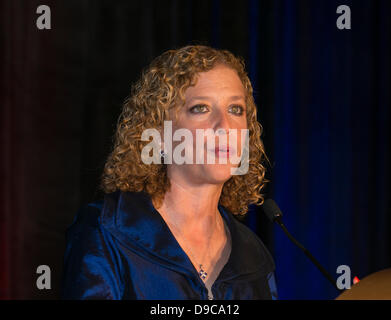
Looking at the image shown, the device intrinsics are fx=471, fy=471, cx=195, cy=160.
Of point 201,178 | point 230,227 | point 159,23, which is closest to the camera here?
point 201,178

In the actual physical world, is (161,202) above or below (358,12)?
below

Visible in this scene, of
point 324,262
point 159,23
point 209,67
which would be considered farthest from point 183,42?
point 324,262

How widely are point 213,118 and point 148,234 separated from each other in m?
0.32

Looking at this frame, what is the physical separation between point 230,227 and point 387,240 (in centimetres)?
87

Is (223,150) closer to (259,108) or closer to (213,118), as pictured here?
(213,118)

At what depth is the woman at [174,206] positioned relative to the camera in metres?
1.08

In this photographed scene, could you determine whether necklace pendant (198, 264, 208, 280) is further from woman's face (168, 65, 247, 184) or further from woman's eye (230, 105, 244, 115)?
A: woman's eye (230, 105, 244, 115)

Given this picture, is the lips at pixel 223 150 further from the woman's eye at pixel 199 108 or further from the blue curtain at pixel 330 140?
the blue curtain at pixel 330 140

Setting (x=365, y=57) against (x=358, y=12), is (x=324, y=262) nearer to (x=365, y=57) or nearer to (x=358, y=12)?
(x=365, y=57)

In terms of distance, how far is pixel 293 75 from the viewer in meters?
1.83

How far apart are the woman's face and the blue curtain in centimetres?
63

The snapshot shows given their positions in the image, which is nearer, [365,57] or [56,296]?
[56,296]

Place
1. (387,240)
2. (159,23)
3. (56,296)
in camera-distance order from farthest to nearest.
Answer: (387,240), (159,23), (56,296)

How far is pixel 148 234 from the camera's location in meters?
1.11
